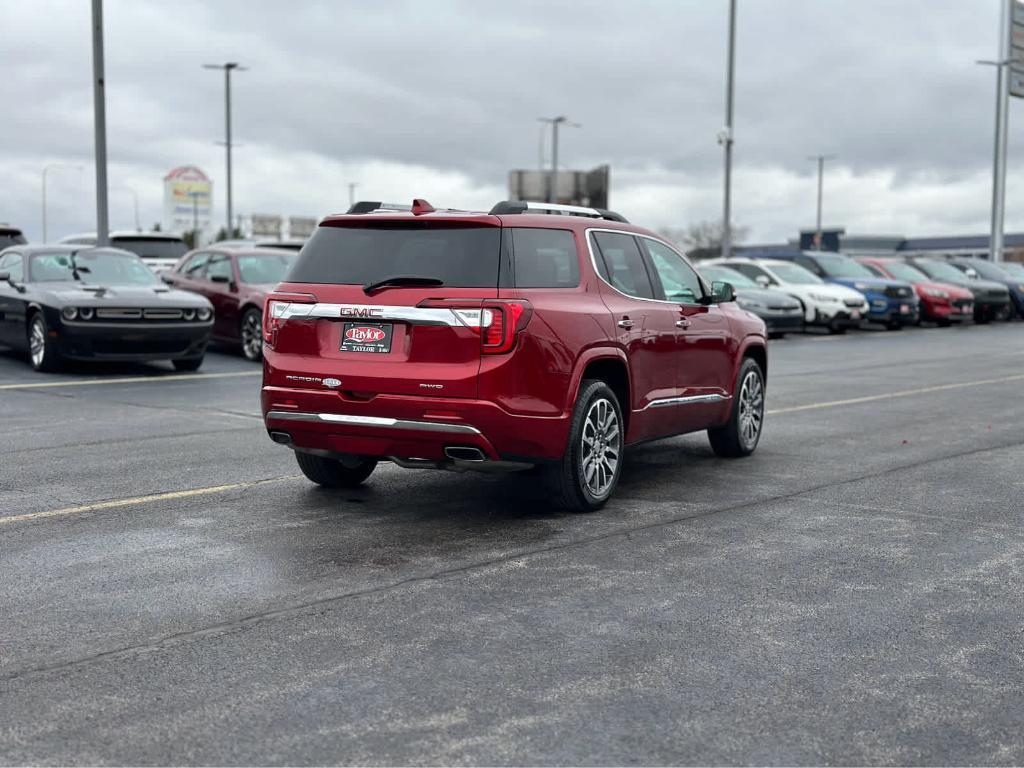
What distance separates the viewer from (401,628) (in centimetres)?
A: 506

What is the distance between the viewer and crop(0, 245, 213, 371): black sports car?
15477mm

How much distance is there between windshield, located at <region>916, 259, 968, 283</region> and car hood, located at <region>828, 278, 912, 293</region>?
4667mm

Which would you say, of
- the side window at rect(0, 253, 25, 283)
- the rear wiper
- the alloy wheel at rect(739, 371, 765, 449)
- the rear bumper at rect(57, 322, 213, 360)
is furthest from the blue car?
the rear wiper

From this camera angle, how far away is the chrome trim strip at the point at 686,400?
8.27m

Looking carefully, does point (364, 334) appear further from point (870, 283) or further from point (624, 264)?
point (870, 283)

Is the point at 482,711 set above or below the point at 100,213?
below

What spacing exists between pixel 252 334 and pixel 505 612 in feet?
45.4

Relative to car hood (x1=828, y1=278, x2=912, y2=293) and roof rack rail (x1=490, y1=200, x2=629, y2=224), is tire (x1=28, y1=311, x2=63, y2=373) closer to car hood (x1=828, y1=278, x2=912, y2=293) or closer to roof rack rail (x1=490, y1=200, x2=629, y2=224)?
roof rack rail (x1=490, y1=200, x2=629, y2=224)

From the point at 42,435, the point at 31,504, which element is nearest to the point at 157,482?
the point at 31,504

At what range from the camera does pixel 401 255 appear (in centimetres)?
718

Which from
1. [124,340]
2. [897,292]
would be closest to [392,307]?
[124,340]

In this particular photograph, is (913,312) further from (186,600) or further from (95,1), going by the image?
(186,600)

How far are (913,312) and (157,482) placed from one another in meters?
25.2

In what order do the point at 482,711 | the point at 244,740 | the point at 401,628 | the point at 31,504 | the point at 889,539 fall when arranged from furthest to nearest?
the point at 31,504, the point at 889,539, the point at 401,628, the point at 482,711, the point at 244,740
